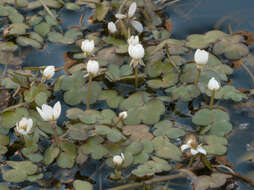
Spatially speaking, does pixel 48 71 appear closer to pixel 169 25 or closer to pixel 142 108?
pixel 142 108

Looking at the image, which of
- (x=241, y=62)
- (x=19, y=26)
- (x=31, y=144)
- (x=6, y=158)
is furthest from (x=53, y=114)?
(x=241, y=62)

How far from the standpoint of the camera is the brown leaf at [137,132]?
2367 mm

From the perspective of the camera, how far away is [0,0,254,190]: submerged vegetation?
7.25 ft

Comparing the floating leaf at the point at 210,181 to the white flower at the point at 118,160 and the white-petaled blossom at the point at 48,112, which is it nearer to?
the white flower at the point at 118,160

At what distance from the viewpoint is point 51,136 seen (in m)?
2.39

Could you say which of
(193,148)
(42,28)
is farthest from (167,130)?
(42,28)

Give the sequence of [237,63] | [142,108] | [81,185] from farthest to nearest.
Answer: [237,63], [142,108], [81,185]

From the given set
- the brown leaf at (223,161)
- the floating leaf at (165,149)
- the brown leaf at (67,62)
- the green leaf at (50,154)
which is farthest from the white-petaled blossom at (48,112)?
the brown leaf at (223,161)

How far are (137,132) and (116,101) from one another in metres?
0.30

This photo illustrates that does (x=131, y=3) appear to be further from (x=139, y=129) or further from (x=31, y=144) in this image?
(x=31, y=144)

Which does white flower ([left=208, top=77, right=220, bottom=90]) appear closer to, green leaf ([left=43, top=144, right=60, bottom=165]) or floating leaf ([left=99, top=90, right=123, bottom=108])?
floating leaf ([left=99, top=90, right=123, bottom=108])

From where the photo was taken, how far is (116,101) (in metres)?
2.59

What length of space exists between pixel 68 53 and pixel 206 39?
Result: 102 cm

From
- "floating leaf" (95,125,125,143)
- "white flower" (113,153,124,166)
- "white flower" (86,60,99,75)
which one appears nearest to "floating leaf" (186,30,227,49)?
"white flower" (86,60,99,75)
